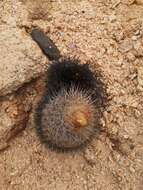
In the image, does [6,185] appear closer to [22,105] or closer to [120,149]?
[22,105]

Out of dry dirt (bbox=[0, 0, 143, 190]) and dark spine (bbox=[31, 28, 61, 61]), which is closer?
dry dirt (bbox=[0, 0, 143, 190])

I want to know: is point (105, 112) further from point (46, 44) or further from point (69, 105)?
point (46, 44)

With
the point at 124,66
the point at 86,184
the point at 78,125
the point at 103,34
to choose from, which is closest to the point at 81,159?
the point at 86,184

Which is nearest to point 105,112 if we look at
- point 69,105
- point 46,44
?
point 69,105

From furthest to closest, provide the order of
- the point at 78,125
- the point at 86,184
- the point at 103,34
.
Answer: the point at 103,34 → the point at 86,184 → the point at 78,125

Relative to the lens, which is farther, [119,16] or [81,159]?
[119,16]
